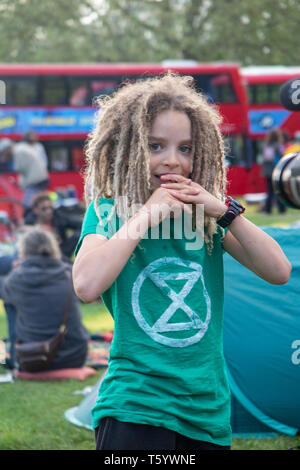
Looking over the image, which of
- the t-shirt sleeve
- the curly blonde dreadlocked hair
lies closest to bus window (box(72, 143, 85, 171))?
the curly blonde dreadlocked hair

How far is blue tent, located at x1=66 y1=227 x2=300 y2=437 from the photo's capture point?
3477 millimetres

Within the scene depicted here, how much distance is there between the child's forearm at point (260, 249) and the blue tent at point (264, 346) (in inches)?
59.5

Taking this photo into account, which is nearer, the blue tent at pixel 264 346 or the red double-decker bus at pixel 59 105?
the blue tent at pixel 264 346

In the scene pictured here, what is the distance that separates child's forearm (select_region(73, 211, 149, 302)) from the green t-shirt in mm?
107

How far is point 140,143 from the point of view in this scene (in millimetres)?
1922

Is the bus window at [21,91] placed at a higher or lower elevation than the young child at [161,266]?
higher

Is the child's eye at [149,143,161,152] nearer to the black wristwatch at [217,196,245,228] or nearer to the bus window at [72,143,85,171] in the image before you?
the black wristwatch at [217,196,245,228]

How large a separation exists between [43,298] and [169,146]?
12.1ft

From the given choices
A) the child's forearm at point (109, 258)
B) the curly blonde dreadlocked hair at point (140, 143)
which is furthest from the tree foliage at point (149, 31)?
the child's forearm at point (109, 258)

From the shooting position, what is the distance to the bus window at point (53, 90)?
17906 millimetres

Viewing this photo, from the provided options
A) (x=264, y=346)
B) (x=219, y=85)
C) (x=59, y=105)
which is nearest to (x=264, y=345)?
(x=264, y=346)

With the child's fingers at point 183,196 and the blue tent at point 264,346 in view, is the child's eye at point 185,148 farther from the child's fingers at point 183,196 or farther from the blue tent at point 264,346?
the blue tent at point 264,346

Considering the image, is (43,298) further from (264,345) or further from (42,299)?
(264,345)

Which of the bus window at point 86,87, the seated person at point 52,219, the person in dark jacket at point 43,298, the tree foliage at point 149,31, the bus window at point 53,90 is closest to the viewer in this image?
the person in dark jacket at point 43,298
